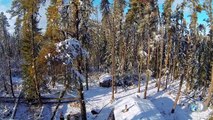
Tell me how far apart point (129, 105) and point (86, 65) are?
14826 mm

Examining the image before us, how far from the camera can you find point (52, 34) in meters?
22.0

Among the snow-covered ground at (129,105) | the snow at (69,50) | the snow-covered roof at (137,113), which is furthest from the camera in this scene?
the snow-covered ground at (129,105)

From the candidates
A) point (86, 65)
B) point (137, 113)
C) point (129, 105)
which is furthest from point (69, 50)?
point (86, 65)

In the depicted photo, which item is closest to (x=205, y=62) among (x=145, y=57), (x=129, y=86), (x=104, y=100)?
(x=145, y=57)

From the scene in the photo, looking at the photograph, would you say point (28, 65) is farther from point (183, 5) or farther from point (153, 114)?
point (183, 5)

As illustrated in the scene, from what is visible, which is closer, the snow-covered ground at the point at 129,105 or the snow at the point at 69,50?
the snow at the point at 69,50

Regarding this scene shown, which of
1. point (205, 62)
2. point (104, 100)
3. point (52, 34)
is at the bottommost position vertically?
point (104, 100)

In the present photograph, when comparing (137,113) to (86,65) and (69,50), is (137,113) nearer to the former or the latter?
(69,50)

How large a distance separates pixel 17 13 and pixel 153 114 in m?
17.6

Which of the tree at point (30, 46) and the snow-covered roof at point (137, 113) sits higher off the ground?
the tree at point (30, 46)

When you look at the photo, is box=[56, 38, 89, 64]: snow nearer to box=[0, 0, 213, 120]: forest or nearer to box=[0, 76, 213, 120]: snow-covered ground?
box=[0, 0, 213, 120]: forest

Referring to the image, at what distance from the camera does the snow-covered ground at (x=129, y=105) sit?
28375mm

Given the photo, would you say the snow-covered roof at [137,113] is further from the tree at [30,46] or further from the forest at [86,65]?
the tree at [30,46]

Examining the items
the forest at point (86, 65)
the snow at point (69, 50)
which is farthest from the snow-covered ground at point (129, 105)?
the snow at point (69, 50)
